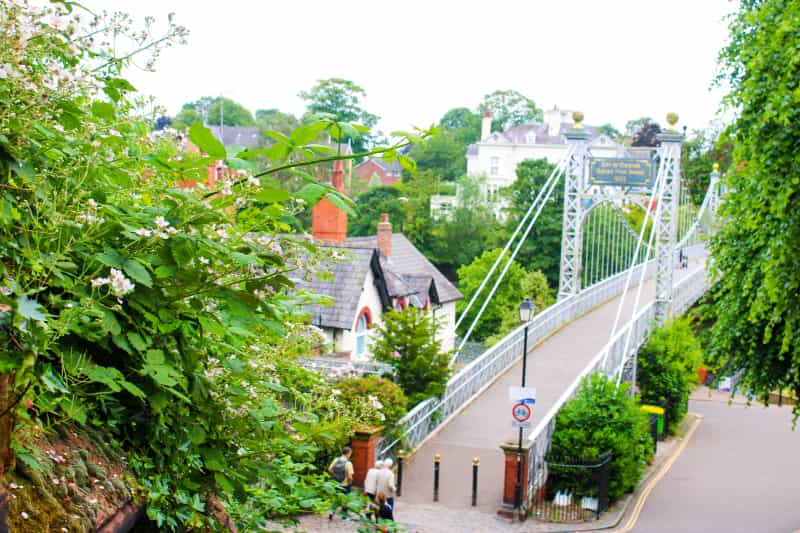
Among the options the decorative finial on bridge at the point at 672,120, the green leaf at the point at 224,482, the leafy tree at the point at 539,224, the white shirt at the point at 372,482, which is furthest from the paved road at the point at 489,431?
the leafy tree at the point at 539,224

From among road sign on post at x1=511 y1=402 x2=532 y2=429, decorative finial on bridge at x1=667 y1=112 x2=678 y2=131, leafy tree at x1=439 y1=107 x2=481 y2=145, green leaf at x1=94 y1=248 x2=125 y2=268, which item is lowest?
road sign on post at x1=511 y1=402 x2=532 y2=429

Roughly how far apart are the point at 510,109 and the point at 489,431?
92106 millimetres

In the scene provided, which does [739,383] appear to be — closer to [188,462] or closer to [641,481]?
[641,481]

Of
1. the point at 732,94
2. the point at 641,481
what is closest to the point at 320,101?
the point at 641,481

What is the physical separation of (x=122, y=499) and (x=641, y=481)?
62.5 ft

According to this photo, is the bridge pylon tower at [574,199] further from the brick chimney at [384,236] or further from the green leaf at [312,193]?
the green leaf at [312,193]

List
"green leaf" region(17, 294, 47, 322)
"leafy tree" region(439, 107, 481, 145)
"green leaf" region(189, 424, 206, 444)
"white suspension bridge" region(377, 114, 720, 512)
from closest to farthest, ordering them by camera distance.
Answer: "green leaf" region(17, 294, 47, 322)
"green leaf" region(189, 424, 206, 444)
"white suspension bridge" region(377, 114, 720, 512)
"leafy tree" region(439, 107, 481, 145)

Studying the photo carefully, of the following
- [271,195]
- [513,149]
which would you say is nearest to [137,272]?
[271,195]

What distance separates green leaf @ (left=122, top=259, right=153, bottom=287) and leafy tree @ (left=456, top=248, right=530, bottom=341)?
41016 mm

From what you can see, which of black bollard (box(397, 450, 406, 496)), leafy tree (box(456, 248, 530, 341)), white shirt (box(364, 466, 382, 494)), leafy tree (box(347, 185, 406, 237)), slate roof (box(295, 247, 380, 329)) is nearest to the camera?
white shirt (box(364, 466, 382, 494))

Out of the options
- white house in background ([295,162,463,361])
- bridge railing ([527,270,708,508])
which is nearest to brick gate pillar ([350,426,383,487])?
bridge railing ([527,270,708,508])

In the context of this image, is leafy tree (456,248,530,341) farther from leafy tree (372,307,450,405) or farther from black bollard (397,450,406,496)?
black bollard (397,450,406,496)

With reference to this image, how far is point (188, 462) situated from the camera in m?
3.39

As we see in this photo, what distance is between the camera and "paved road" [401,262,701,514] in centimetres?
1656
